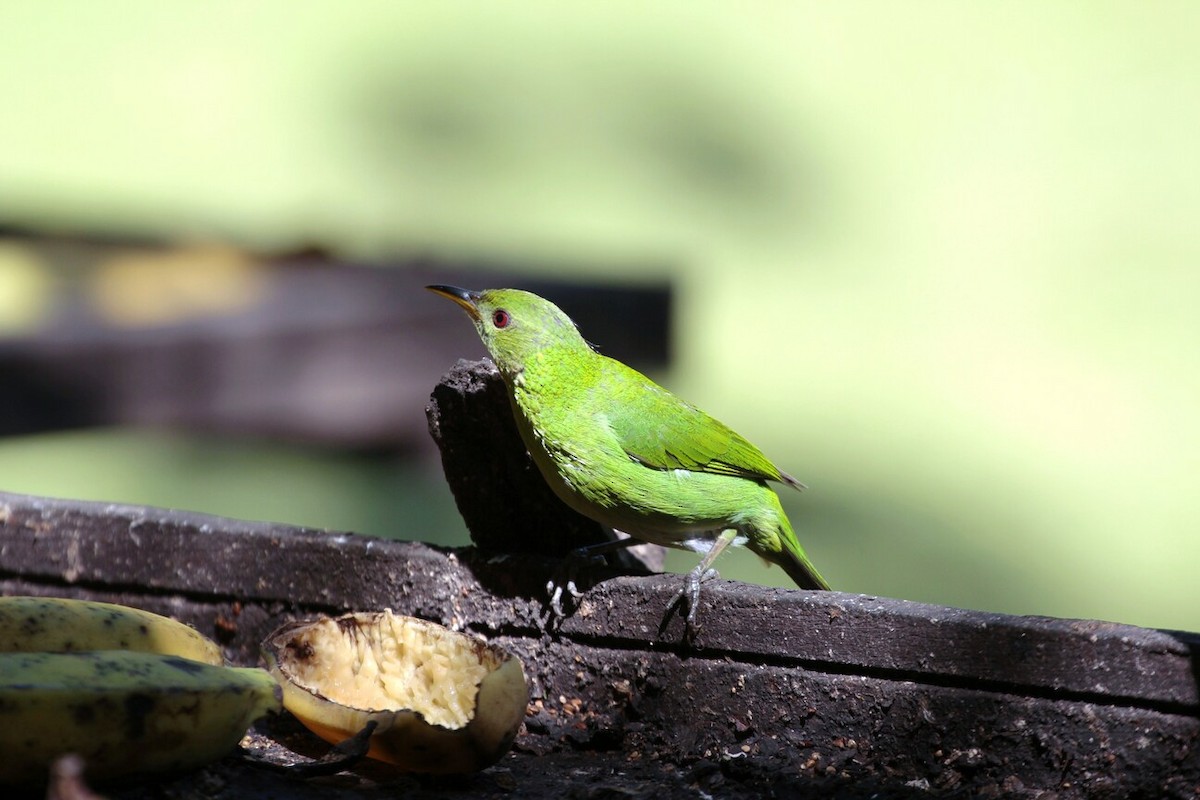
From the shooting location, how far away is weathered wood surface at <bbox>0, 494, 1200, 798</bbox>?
2041mm

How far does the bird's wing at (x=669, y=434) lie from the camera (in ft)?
8.86

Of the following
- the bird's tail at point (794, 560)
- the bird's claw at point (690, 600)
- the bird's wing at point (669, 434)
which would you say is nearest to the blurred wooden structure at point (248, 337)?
the bird's wing at point (669, 434)

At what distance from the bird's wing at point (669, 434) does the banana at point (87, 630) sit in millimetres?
892

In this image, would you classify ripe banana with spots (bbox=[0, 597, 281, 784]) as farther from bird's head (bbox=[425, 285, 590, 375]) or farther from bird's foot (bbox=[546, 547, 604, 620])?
bird's head (bbox=[425, 285, 590, 375])

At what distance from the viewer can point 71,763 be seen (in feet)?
3.99

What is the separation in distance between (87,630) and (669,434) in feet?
3.77

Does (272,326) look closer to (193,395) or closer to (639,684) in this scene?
(193,395)

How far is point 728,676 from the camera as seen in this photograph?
2.32m

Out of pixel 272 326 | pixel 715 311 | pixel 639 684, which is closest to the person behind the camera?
pixel 639 684

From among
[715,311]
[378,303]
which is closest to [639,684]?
[378,303]

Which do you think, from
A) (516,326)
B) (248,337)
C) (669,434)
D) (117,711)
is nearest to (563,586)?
(669,434)

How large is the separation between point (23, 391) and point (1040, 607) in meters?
4.01

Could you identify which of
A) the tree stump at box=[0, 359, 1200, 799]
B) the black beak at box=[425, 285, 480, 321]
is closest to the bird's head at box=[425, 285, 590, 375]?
the black beak at box=[425, 285, 480, 321]

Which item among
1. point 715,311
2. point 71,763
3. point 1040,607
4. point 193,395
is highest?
point 71,763
